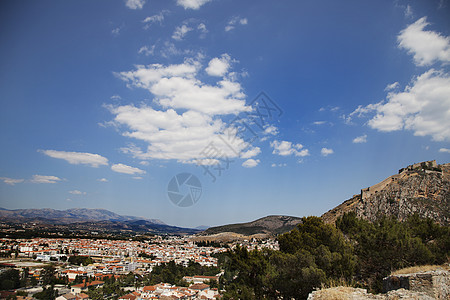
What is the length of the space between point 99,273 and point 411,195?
179 ft

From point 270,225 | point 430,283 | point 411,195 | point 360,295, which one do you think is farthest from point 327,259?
point 270,225

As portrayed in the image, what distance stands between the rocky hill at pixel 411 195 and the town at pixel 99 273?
17.1m

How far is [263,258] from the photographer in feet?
44.9

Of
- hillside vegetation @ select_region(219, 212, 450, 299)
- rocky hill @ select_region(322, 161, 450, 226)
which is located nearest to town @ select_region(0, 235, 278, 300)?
hillside vegetation @ select_region(219, 212, 450, 299)

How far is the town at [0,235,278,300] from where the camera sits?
3266cm

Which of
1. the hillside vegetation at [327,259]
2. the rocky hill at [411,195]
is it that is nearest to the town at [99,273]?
the hillside vegetation at [327,259]

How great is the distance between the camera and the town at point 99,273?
1286 inches

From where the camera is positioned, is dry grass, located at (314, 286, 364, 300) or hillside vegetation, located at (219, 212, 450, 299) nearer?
dry grass, located at (314, 286, 364, 300)

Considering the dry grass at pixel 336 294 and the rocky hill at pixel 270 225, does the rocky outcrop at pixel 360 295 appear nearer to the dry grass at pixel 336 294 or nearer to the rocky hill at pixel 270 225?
the dry grass at pixel 336 294

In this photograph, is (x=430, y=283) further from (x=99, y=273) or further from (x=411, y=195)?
(x=99, y=273)

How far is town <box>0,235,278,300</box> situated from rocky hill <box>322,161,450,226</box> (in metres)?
17.1

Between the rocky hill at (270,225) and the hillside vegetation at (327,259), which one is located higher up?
the hillside vegetation at (327,259)

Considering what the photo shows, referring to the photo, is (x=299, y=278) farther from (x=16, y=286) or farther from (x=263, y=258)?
(x=16, y=286)

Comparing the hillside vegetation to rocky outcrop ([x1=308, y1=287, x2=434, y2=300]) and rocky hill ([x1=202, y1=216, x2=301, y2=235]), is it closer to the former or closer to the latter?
rocky outcrop ([x1=308, y1=287, x2=434, y2=300])
